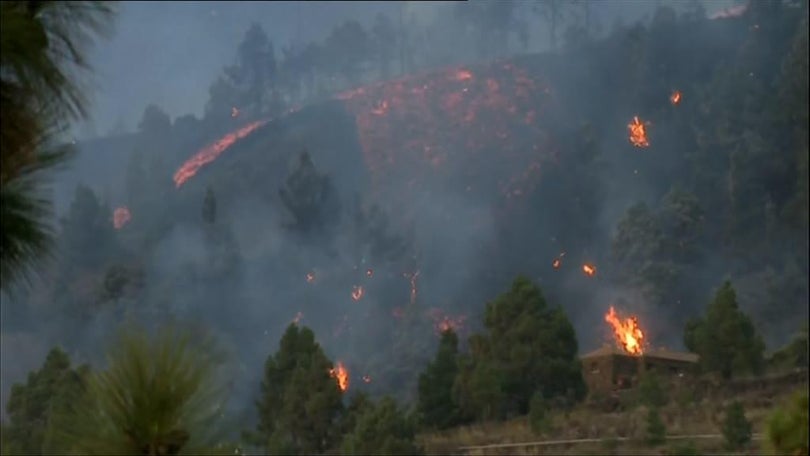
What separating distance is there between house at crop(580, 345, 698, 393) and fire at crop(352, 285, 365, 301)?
20.9 metres

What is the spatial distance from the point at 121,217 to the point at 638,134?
26.6 metres

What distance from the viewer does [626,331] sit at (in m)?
38.1

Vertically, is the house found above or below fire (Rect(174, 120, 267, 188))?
below

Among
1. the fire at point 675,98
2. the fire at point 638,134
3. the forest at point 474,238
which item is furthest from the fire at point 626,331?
the fire at point 675,98

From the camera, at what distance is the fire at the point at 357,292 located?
49.5m

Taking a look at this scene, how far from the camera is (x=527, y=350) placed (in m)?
25.4

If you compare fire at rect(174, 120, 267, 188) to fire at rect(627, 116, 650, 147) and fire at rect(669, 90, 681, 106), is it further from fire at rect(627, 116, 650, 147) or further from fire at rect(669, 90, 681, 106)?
fire at rect(669, 90, 681, 106)

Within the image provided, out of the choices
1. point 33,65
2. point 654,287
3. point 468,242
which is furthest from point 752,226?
point 33,65

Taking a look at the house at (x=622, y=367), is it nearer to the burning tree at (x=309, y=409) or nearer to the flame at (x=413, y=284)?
the burning tree at (x=309, y=409)

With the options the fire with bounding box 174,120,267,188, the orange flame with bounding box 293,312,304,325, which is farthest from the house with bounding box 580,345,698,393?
the fire with bounding box 174,120,267,188

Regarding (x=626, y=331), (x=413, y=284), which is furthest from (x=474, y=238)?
(x=626, y=331)

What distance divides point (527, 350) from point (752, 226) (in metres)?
17.9

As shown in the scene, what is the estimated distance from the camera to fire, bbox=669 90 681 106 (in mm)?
50594

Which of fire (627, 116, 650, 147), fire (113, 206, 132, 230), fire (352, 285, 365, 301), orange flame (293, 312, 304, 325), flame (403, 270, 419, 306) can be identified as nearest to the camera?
flame (403, 270, 419, 306)
